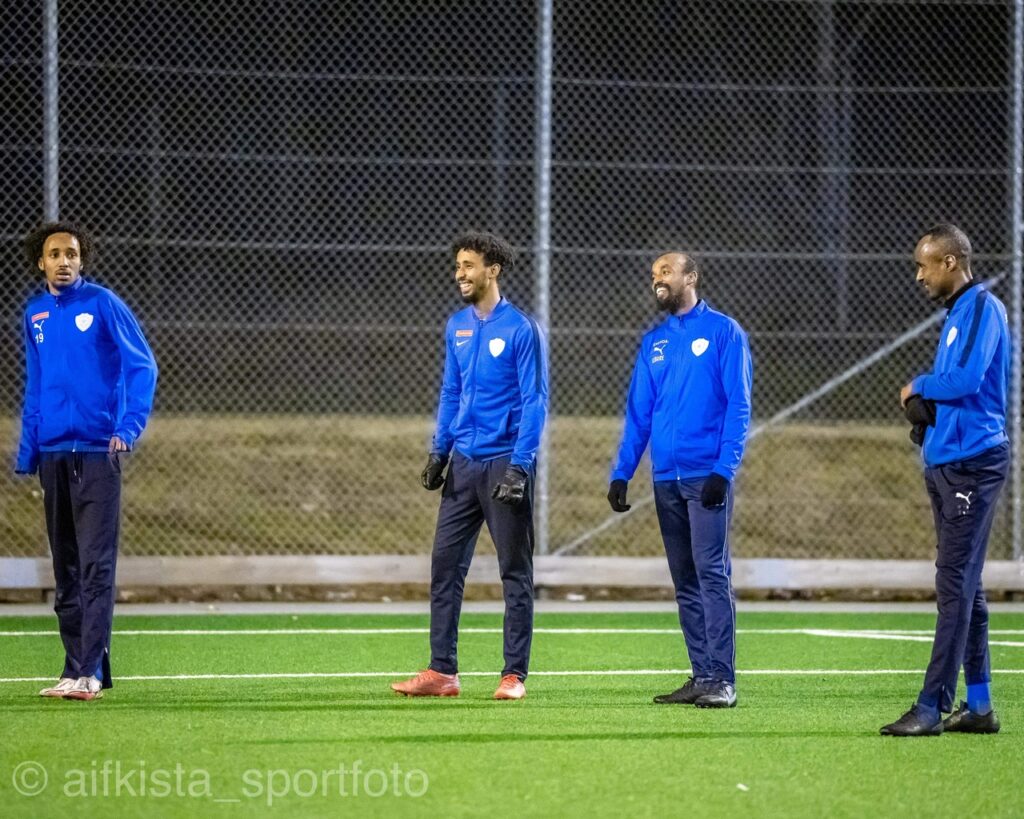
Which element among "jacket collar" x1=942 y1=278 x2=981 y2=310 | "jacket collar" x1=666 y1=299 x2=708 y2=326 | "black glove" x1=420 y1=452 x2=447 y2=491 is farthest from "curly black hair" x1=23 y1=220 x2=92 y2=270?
"jacket collar" x1=942 y1=278 x2=981 y2=310

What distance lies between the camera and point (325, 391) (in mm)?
20406

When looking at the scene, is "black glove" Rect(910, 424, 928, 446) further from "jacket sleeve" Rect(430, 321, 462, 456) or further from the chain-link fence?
the chain-link fence

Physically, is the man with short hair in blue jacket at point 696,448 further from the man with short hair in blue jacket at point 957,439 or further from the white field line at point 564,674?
the white field line at point 564,674

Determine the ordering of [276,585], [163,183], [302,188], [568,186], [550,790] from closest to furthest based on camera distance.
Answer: [550,790] < [276,585] < [163,183] < [302,188] < [568,186]

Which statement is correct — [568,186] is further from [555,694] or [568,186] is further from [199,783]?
[199,783]

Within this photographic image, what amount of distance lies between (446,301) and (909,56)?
6216 mm

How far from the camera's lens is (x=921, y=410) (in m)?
7.29

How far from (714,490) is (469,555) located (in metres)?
1.30

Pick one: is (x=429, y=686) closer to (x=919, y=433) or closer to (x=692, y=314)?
(x=692, y=314)

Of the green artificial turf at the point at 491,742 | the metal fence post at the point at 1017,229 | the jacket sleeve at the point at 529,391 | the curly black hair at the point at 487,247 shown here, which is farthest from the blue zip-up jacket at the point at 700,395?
the metal fence post at the point at 1017,229

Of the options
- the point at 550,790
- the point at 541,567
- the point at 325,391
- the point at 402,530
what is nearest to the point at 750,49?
the point at 325,391

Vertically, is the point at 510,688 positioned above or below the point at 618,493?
below

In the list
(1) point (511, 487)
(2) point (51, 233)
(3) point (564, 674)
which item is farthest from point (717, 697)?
(2) point (51, 233)

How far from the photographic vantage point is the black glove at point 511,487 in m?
8.33
